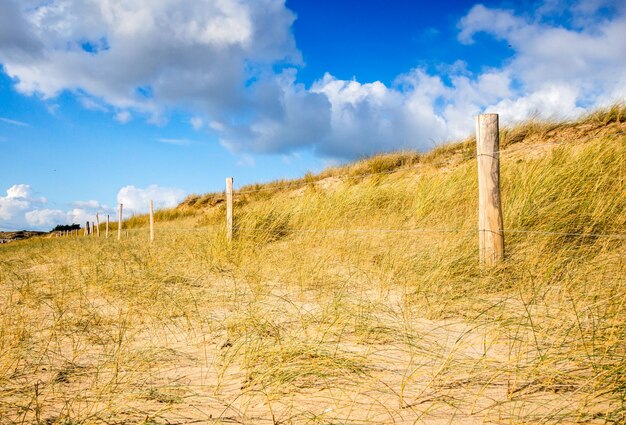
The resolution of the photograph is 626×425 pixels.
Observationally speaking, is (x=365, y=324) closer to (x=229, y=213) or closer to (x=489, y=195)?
(x=489, y=195)

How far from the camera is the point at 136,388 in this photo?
2.16 m

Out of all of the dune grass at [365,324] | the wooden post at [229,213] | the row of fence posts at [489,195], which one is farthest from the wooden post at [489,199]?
the wooden post at [229,213]

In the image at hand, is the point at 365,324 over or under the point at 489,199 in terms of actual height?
under

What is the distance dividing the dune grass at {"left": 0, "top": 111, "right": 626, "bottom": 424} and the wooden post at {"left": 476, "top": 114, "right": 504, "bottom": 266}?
20cm

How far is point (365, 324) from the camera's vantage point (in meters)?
2.81

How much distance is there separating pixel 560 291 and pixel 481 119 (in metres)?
1.88

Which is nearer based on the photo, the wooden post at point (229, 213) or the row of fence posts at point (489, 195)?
the row of fence posts at point (489, 195)

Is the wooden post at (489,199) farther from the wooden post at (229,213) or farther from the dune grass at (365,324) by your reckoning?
the wooden post at (229,213)

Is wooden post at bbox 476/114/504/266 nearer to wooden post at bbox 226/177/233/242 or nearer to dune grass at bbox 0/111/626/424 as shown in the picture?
dune grass at bbox 0/111/626/424

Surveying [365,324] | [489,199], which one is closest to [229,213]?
[489,199]

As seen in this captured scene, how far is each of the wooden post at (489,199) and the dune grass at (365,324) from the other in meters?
0.20

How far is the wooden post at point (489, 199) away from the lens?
13.0ft

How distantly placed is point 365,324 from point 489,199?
210 cm

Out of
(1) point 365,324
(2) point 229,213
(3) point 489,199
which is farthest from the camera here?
(2) point 229,213
